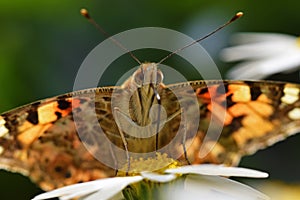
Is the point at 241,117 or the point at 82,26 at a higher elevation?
the point at 82,26

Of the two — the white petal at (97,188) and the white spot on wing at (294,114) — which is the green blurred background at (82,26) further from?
the white petal at (97,188)

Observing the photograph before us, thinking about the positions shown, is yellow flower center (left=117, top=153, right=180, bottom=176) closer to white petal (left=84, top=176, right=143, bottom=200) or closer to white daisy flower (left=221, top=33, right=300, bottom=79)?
white petal (left=84, top=176, right=143, bottom=200)

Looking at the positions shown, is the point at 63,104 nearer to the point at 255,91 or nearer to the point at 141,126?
the point at 141,126

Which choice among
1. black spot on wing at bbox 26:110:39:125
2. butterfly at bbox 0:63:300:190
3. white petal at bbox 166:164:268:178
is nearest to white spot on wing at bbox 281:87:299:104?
butterfly at bbox 0:63:300:190

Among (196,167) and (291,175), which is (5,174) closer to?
(291,175)

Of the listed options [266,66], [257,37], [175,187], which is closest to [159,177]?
[175,187]

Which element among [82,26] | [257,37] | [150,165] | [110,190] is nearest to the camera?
[110,190]
